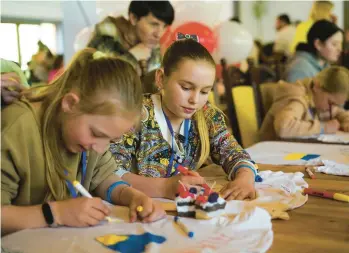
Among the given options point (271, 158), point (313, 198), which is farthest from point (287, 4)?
point (313, 198)

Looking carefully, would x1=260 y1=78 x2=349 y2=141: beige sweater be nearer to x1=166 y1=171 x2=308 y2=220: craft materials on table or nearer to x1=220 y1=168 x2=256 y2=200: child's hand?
x1=166 y1=171 x2=308 y2=220: craft materials on table

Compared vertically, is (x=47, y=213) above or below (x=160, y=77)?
below

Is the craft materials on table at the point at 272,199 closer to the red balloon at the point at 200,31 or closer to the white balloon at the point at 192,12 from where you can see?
the red balloon at the point at 200,31

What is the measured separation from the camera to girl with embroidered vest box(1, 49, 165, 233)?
3.14ft

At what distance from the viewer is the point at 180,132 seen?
149 centimetres

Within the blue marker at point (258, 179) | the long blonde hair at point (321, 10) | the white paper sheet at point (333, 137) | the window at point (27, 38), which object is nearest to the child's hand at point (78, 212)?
the blue marker at point (258, 179)

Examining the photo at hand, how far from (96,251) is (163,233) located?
146 mm

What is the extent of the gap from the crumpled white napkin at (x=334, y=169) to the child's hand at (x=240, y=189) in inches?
12.8

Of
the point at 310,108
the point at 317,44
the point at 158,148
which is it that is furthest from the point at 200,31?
the point at 158,148

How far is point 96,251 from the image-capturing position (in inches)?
33.4

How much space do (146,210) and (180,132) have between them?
20.0 inches

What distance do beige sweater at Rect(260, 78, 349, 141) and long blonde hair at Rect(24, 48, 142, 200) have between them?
1.35 meters

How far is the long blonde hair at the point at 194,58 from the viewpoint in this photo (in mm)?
1387

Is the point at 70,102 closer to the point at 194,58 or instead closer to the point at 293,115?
the point at 194,58
